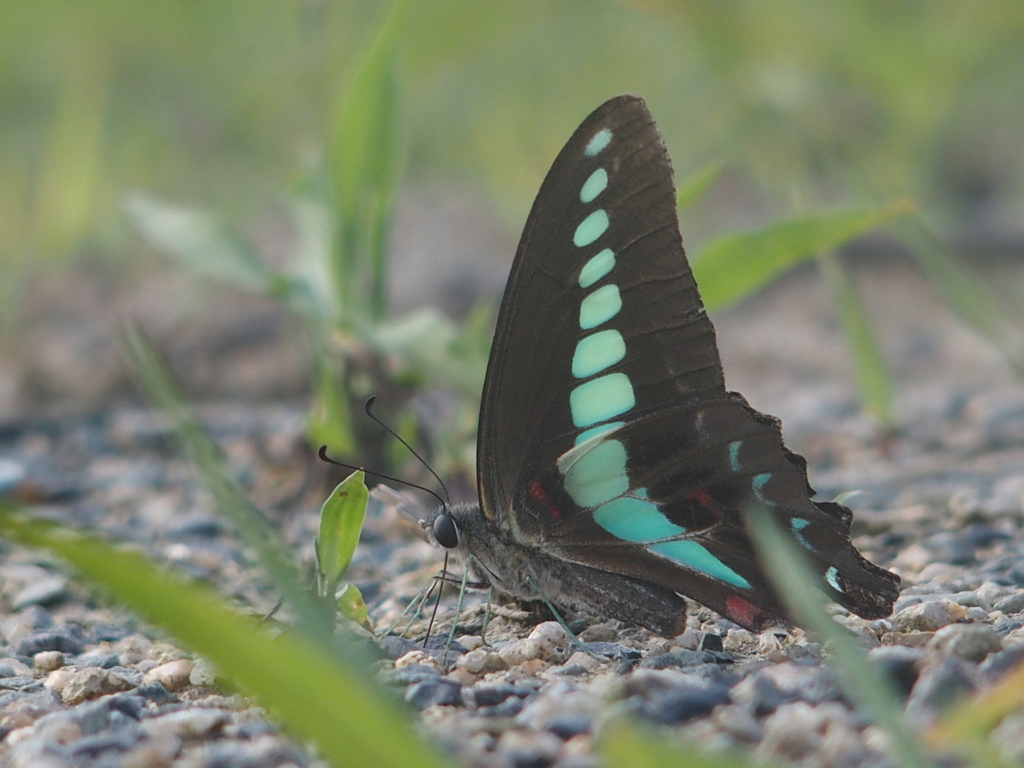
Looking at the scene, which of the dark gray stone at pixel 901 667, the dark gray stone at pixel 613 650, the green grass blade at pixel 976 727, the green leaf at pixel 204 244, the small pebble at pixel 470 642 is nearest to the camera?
the green grass blade at pixel 976 727

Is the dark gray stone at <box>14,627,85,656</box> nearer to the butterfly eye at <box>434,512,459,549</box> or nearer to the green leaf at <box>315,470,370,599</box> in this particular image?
the green leaf at <box>315,470,370,599</box>

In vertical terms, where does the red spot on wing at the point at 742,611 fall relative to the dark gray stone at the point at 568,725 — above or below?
above

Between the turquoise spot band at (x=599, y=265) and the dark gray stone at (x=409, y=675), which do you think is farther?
the turquoise spot band at (x=599, y=265)

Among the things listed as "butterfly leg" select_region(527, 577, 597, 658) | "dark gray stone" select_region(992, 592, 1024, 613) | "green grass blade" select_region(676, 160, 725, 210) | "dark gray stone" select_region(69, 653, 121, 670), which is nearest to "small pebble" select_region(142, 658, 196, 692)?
"dark gray stone" select_region(69, 653, 121, 670)

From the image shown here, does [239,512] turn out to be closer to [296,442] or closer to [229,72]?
[296,442]

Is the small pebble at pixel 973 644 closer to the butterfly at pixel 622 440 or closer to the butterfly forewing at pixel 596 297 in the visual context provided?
the butterfly at pixel 622 440

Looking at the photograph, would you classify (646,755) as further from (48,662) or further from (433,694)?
(48,662)

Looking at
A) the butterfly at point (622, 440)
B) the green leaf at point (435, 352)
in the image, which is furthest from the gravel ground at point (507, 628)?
the green leaf at point (435, 352)
